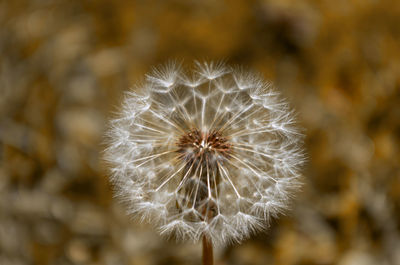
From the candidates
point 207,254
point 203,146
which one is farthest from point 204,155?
point 207,254

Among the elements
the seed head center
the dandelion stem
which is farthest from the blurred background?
the dandelion stem

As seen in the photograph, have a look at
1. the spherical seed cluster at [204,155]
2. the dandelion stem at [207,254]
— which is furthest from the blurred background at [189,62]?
the dandelion stem at [207,254]

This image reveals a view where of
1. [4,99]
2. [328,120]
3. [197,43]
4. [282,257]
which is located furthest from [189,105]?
[4,99]

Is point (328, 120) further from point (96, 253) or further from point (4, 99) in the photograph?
point (4, 99)

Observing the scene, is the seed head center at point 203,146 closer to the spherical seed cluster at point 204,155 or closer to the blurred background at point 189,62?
the spherical seed cluster at point 204,155

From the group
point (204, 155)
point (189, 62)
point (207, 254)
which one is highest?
point (189, 62)

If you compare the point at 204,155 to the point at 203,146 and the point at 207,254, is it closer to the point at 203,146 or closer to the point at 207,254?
the point at 203,146

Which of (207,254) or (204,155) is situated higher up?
(204,155)
